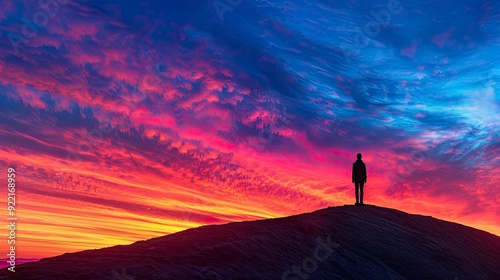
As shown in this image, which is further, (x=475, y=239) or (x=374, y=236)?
(x=475, y=239)

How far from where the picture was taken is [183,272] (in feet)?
37.0

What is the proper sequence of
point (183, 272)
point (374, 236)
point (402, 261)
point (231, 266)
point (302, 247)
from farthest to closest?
point (374, 236) → point (402, 261) → point (302, 247) → point (231, 266) → point (183, 272)

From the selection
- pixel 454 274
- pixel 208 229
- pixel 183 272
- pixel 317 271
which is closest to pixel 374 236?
pixel 454 274

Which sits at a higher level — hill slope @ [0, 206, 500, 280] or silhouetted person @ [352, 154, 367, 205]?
silhouetted person @ [352, 154, 367, 205]

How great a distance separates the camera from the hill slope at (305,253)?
11.3 m

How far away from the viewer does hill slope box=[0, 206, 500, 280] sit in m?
11.3

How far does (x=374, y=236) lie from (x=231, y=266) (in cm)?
714

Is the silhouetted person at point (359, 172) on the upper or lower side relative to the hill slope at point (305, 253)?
upper

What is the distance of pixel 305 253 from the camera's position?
46.6ft

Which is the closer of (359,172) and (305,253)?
(305,253)

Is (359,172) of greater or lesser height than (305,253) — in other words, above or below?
above

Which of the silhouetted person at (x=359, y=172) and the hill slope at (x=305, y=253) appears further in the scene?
the silhouetted person at (x=359, y=172)

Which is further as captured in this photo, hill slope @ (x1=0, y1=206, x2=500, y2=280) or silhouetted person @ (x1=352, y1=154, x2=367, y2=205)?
silhouetted person @ (x1=352, y1=154, x2=367, y2=205)

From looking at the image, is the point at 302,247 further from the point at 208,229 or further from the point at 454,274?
the point at 454,274
